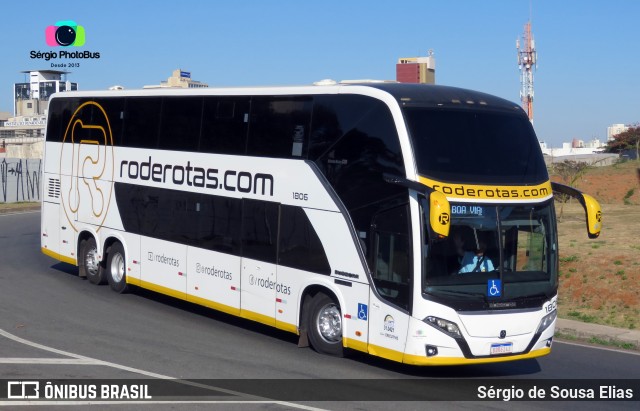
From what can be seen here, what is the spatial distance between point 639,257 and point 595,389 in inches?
379

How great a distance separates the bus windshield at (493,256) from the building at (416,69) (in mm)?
6719

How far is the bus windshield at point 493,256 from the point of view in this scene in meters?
10.7

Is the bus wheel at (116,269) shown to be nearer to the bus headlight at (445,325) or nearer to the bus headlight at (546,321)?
the bus headlight at (445,325)

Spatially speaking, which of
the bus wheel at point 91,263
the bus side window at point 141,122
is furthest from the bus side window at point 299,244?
the bus wheel at point 91,263

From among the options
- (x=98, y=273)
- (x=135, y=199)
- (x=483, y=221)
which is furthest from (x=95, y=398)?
(x=98, y=273)

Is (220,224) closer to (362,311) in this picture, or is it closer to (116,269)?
(362,311)

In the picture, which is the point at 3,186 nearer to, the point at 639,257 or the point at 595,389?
the point at 639,257

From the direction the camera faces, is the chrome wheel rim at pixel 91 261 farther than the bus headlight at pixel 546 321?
Yes

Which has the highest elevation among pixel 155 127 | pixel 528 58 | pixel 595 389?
pixel 528 58

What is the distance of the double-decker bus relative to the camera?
35.3 ft

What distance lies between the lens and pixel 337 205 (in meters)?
12.1

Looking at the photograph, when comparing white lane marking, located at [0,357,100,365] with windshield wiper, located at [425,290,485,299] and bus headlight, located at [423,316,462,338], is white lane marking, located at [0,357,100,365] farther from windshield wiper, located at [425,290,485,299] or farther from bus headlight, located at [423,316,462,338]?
windshield wiper, located at [425,290,485,299]

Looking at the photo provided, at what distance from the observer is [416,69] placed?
18.0m

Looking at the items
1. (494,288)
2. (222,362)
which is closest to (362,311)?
(494,288)
